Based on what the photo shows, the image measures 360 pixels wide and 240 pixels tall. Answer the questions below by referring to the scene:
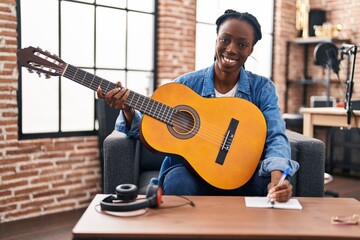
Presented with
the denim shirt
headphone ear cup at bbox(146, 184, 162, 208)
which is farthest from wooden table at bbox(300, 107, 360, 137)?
headphone ear cup at bbox(146, 184, 162, 208)

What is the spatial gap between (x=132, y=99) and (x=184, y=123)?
0.76 feet

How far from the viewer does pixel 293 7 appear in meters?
5.61

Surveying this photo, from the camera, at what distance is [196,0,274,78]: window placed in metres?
4.68

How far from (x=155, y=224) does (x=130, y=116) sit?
76 cm

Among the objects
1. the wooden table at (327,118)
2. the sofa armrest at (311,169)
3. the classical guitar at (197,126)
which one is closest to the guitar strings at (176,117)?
the classical guitar at (197,126)

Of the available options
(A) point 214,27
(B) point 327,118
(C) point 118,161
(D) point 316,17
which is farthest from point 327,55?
(C) point 118,161

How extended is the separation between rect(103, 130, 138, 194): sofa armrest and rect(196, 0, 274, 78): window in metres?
2.18

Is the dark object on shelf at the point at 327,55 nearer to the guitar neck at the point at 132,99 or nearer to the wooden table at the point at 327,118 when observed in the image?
the wooden table at the point at 327,118

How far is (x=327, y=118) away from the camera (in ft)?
12.2

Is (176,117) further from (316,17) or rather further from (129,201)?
(316,17)

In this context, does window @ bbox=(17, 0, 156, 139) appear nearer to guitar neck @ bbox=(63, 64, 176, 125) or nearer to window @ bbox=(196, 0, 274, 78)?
window @ bbox=(196, 0, 274, 78)

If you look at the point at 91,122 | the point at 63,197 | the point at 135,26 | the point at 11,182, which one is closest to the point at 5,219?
the point at 11,182

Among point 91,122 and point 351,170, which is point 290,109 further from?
point 91,122

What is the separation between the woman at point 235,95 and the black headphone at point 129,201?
0.32 meters
